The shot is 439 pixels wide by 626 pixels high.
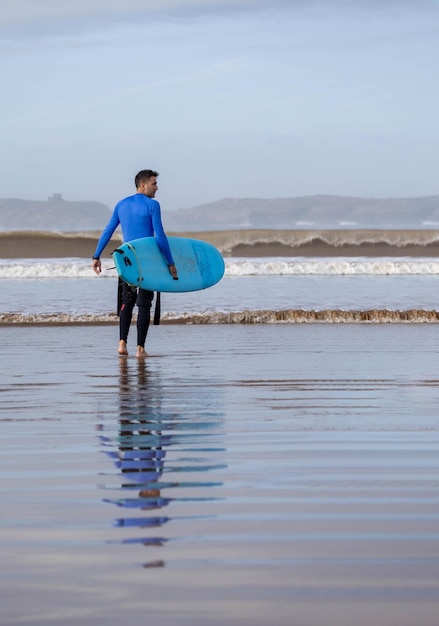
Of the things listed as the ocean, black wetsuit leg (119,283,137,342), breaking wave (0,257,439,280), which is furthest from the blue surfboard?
breaking wave (0,257,439,280)

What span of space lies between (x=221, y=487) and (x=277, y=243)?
46.9m

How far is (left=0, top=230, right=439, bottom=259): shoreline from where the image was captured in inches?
1927

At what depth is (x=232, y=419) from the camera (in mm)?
6711

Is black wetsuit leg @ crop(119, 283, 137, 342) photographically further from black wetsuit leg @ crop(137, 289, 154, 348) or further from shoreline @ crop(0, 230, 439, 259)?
shoreline @ crop(0, 230, 439, 259)

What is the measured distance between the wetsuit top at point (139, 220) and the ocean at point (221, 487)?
113 centimetres

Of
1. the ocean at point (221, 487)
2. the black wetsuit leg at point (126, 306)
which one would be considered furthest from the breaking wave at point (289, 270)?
the ocean at point (221, 487)

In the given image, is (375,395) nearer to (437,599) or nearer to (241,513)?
(241,513)

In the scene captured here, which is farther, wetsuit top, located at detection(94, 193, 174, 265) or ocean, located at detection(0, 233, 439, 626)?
wetsuit top, located at detection(94, 193, 174, 265)

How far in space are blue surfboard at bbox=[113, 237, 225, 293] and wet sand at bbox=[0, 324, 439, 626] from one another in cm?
267

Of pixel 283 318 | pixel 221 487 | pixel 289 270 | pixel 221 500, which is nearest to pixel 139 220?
pixel 283 318

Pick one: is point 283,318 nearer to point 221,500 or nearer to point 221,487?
point 221,487

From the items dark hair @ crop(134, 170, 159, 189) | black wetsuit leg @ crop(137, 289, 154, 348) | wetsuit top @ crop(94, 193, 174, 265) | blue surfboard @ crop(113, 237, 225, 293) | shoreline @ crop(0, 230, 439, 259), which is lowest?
black wetsuit leg @ crop(137, 289, 154, 348)

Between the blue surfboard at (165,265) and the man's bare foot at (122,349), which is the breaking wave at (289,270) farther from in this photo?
the man's bare foot at (122,349)

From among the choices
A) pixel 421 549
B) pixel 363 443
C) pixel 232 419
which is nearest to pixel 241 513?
pixel 421 549
